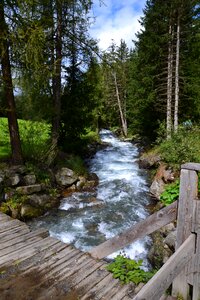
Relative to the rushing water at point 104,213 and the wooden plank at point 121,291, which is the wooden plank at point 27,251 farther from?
the rushing water at point 104,213

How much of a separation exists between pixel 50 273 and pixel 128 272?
111 cm

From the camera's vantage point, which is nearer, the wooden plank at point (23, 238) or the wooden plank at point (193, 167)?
the wooden plank at point (193, 167)

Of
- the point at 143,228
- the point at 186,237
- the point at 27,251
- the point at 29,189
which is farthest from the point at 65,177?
the point at 186,237

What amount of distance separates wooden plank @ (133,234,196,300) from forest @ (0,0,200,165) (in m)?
6.29

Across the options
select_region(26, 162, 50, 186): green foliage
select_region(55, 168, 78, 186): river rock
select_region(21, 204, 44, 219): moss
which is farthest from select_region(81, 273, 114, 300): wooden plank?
select_region(55, 168, 78, 186): river rock

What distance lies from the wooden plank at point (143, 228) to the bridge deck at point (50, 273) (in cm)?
38

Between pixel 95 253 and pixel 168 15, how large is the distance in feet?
48.8

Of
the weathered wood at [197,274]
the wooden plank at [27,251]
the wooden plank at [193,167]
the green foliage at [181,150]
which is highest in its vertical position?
the wooden plank at [193,167]

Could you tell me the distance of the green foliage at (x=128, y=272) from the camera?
3.27 meters

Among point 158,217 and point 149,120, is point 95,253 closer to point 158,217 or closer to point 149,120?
point 158,217

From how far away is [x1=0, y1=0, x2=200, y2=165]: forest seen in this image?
7512 millimetres

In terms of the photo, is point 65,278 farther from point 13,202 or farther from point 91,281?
point 13,202

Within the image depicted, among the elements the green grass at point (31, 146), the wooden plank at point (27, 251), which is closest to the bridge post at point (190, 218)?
the wooden plank at point (27, 251)

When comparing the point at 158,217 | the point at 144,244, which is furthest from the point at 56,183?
the point at 158,217
